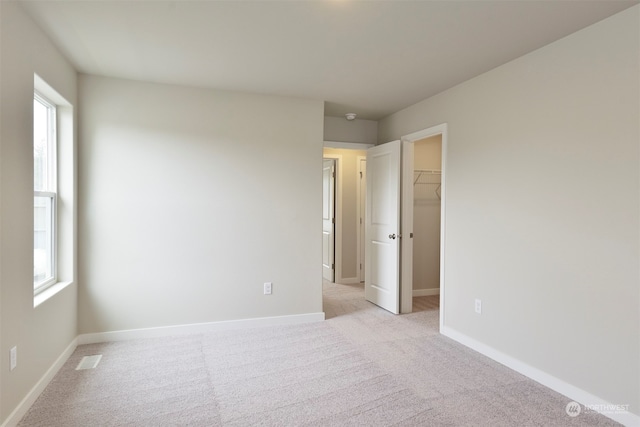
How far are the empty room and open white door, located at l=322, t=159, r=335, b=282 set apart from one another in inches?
58.9

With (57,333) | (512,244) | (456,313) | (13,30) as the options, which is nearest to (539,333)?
(512,244)

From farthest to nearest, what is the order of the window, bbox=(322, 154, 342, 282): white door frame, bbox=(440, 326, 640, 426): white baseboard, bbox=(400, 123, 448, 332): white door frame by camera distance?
bbox=(322, 154, 342, 282): white door frame → bbox=(400, 123, 448, 332): white door frame → the window → bbox=(440, 326, 640, 426): white baseboard

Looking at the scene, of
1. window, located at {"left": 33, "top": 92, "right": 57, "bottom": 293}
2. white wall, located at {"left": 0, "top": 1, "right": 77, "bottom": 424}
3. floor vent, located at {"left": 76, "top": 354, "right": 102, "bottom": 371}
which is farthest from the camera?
floor vent, located at {"left": 76, "top": 354, "right": 102, "bottom": 371}

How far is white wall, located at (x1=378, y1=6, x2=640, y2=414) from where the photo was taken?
84.7 inches

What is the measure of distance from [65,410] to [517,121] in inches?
145

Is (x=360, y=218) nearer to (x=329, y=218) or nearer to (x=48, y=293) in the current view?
(x=329, y=218)

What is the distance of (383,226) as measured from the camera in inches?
176

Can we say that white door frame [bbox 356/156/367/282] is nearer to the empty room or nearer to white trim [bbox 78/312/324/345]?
the empty room

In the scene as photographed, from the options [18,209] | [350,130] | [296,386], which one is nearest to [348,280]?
[350,130]

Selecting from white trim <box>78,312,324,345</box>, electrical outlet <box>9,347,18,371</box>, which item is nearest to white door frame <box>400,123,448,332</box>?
white trim <box>78,312,324,345</box>

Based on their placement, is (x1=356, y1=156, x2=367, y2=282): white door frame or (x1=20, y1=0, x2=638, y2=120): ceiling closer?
(x1=20, y1=0, x2=638, y2=120): ceiling

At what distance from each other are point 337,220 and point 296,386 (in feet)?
11.7

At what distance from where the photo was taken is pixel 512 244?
288 cm

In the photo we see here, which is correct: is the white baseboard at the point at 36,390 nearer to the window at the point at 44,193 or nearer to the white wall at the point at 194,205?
the white wall at the point at 194,205
